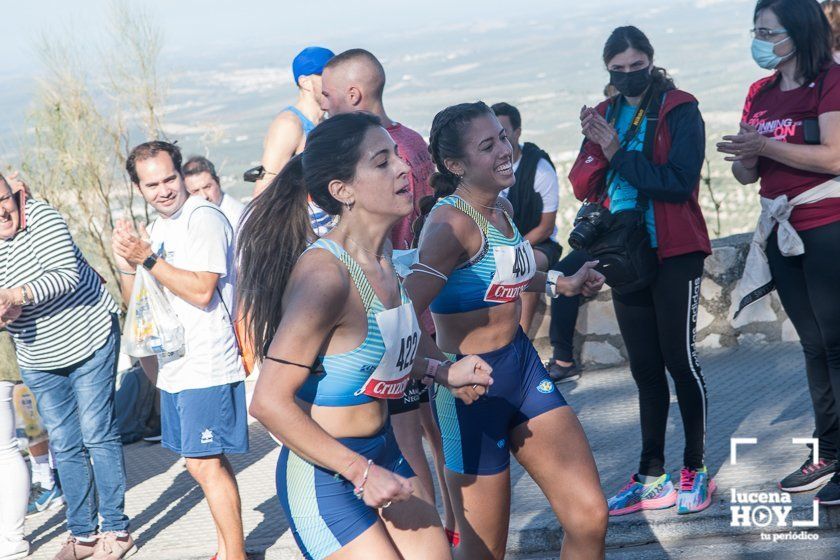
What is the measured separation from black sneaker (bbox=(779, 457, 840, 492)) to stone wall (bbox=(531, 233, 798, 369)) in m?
2.65

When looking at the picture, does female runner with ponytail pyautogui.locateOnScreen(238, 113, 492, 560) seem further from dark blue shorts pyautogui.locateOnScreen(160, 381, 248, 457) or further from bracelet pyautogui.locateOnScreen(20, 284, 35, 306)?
bracelet pyautogui.locateOnScreen(20, 284, 35, 306)

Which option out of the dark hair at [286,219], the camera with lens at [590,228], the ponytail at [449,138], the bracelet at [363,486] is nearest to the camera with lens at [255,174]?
the ponytail at [449,138]

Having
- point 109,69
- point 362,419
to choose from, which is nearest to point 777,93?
point 362,419

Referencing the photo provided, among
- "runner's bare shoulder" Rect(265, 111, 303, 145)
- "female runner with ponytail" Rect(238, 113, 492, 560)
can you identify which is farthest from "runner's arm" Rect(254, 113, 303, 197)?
"female runner with ponytail" Rect(238, 113, 492, 560)

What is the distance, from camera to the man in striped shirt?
5.26 meters

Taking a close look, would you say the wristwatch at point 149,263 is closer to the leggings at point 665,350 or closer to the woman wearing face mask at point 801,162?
the leggings at point 665,350

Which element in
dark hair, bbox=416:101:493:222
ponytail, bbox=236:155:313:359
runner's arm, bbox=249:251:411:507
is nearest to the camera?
runner's arm, bbox=249:251:411:507

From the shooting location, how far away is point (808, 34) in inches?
174

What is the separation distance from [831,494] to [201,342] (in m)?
2.96

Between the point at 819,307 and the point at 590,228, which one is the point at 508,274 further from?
the point at 819,307

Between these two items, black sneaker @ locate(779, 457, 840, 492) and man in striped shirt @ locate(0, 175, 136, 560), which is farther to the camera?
man in striped shirt @ locate(0, 175, 136, 560)

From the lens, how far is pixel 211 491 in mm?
4969

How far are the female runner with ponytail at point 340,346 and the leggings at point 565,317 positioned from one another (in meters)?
4.05

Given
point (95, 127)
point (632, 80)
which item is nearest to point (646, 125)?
point (632, 80)
